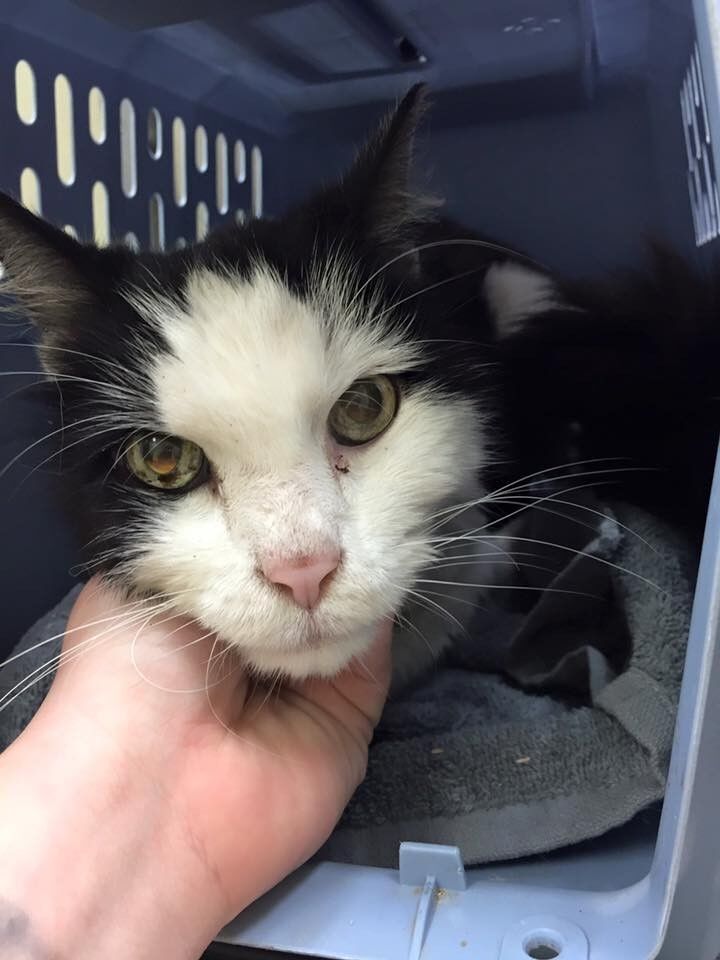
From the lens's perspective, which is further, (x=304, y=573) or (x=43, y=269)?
(x=43, y=269)

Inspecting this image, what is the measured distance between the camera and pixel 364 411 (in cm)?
77

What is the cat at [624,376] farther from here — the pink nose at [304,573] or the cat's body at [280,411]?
the pink nose at [304,573]

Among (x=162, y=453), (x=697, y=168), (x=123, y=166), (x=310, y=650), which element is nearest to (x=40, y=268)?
(x=162, y=453)

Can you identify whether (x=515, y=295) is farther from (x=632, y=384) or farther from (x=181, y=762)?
(x=181, y=762)

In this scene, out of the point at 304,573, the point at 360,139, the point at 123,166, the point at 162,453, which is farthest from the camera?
the point at 360,139

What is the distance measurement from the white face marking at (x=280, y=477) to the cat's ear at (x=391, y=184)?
9 centimetres

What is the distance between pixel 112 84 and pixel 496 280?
608 millimetres

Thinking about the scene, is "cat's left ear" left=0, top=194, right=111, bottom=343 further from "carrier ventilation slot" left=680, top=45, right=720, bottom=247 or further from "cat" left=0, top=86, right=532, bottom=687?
"carrier ventilation slot" left=680, top=45, right=720, bottom=247

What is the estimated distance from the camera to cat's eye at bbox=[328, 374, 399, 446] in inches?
29.7

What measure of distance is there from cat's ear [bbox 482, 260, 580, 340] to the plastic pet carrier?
0.55 feet

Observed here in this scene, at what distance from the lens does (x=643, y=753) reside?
785 mm

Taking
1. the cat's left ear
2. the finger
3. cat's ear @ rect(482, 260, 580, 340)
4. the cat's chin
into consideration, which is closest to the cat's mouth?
the cat's chin

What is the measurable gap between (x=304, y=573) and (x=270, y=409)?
0.43 feet

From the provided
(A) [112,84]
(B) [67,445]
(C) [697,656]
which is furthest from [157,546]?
(A) [112,84]
